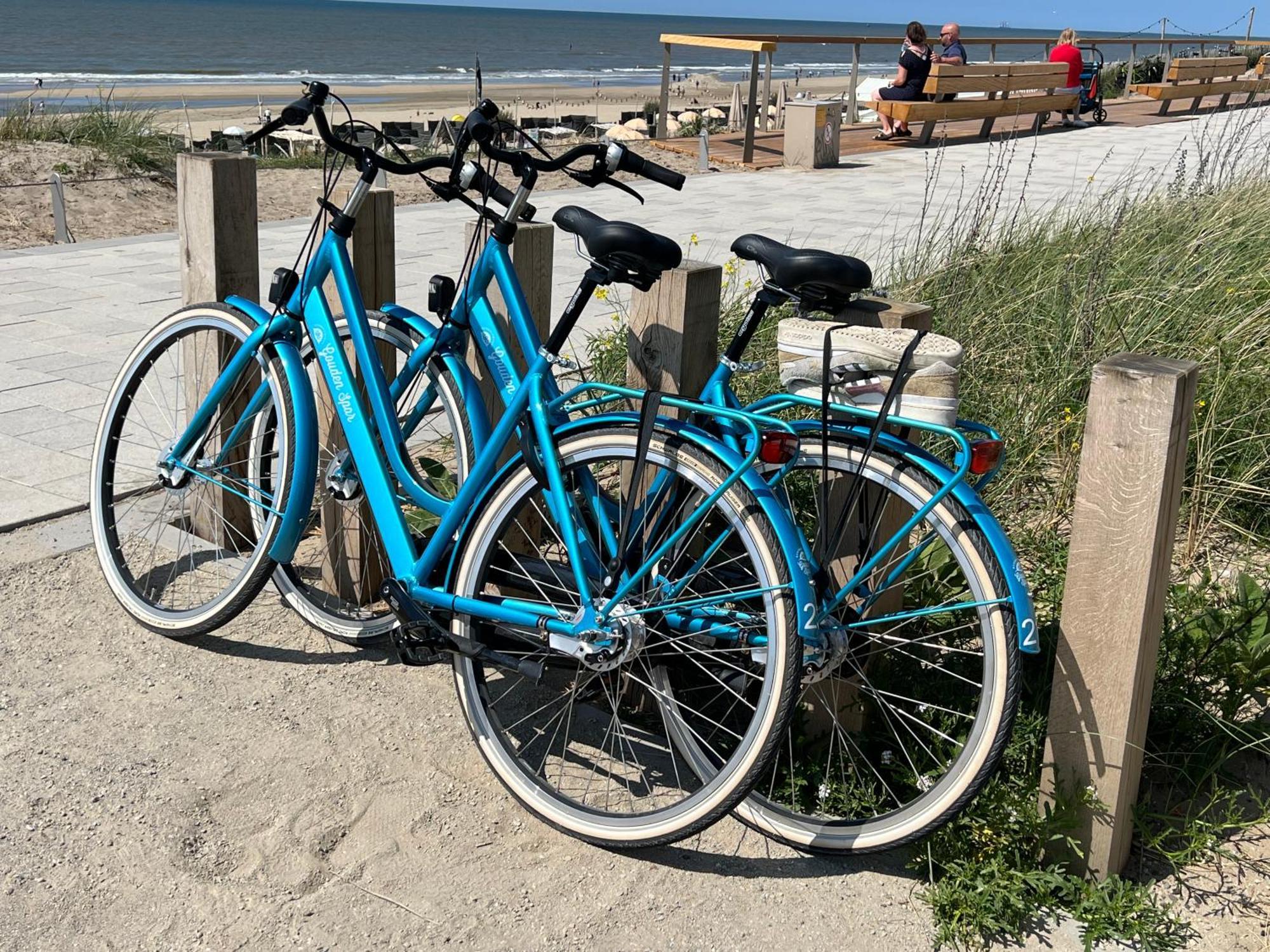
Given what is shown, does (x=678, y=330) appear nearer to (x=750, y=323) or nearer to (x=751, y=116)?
(x=750, y=323)

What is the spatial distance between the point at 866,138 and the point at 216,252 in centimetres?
1564

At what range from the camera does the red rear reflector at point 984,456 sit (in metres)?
2.54

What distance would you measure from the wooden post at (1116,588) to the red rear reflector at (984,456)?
0.56 ft

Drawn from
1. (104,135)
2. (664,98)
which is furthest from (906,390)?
(664,98)

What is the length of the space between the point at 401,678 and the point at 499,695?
30cm

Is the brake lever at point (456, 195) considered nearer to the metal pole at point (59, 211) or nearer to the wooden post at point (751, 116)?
the metal pole at point (59, 211)

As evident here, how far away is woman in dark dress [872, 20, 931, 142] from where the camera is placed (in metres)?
17.7

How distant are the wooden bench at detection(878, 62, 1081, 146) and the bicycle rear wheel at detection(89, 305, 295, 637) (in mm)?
14414

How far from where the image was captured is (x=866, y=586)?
2957mm

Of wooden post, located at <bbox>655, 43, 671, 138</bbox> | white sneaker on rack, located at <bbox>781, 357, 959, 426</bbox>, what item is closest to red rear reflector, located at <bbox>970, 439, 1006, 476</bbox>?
white sneaker on rack, located at <bbox>781, 357, 959, 426</bbox>

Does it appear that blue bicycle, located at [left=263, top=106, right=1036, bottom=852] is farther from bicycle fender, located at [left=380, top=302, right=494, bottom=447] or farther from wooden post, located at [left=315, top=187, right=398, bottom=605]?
wooden post, located at [left=315, top=187, right=398, bottom=605]

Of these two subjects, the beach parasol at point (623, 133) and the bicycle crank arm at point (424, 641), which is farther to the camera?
the beach parasol at point (623, 133)

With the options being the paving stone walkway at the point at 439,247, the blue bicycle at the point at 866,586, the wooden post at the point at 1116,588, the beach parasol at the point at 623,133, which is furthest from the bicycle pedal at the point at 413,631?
the beach parasol at the point at 623,133

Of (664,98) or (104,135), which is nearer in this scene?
(104,135)
